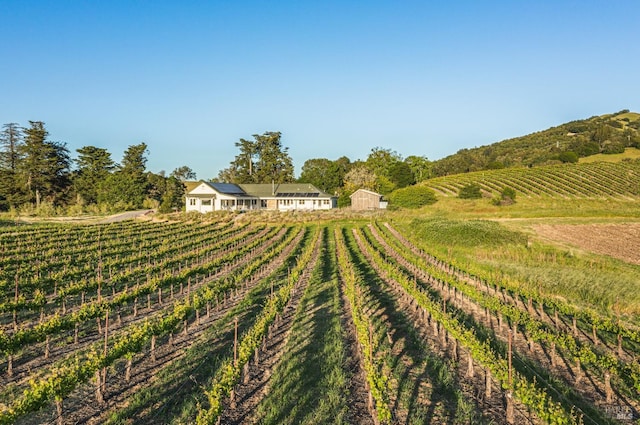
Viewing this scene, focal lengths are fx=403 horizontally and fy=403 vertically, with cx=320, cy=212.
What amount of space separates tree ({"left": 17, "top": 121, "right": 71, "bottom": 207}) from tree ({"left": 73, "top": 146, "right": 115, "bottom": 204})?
6.63 m

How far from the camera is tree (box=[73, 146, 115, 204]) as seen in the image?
254 ft

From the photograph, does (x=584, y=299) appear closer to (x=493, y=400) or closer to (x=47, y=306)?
(x=493, y=400)

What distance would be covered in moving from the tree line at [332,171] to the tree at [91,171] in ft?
91.6

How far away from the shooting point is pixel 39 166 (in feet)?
221

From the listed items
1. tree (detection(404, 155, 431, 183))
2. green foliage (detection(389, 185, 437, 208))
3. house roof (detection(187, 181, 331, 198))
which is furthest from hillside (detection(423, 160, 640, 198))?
tree (detection(404, 155, 431, 183))

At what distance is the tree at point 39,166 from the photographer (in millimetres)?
66812

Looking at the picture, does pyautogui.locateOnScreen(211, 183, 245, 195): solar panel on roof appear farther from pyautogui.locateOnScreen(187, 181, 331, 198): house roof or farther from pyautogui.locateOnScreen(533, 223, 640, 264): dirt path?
pyautogui.locateOnScreen(533, 223, 640, 264): dirt path

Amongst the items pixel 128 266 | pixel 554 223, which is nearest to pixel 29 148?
pixel 128 266

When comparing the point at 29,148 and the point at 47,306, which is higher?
the point at 29,148

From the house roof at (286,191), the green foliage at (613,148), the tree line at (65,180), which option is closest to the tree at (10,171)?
the tree line at (65,180)

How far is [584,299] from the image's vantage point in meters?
16.4

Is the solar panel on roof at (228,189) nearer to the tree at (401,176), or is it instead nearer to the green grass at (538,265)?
the tree at (401,176)

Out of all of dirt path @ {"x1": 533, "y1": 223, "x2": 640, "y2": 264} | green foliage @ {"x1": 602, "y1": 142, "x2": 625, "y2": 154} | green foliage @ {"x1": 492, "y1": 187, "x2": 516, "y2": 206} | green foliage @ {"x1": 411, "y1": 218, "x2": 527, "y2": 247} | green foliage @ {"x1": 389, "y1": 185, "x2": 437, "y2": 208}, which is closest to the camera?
dirt path @ {"x1": 533, "y1": 223, "x2": 640, "y2": 264}

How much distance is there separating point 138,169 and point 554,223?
7556 centimetres
